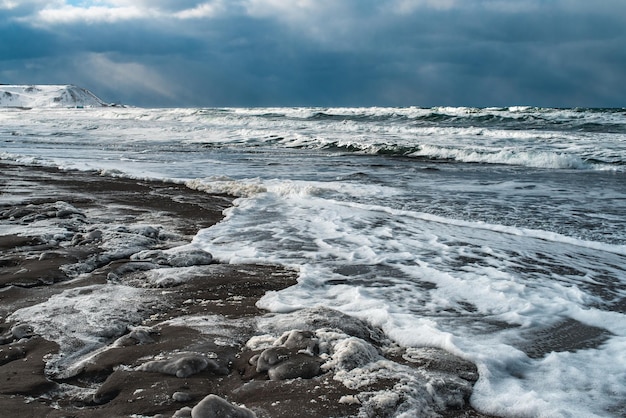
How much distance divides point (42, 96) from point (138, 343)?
153 meters

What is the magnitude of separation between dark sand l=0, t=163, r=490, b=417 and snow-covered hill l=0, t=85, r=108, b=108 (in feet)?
443

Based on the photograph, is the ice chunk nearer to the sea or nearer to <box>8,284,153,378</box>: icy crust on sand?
<box>8,284,153,378</box>: icy crust on sand

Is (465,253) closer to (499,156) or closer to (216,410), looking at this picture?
(216,410)

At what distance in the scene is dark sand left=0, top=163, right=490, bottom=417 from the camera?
2.16m

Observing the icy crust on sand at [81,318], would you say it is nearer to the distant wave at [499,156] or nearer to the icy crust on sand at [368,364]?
the icy crust on sand at [368,364]

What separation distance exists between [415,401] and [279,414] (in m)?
0.56

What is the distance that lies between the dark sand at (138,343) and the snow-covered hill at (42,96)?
134964mm

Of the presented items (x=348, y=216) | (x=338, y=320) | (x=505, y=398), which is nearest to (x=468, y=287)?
(x=338, y=320)

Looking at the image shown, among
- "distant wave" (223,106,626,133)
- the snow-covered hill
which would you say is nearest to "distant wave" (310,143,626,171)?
"distant wave" (223,106,626,133)

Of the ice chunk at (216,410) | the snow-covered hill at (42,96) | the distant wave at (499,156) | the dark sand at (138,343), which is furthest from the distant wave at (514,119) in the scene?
the snow-covered hill at (42,96)

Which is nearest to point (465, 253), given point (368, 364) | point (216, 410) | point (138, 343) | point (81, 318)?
point (368, 364)

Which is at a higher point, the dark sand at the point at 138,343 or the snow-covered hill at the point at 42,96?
the snow-covered hill at the point at 42,96

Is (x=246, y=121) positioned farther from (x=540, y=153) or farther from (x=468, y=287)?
(x=468, y=287)

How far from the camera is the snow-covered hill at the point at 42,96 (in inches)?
5030
